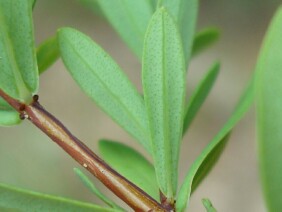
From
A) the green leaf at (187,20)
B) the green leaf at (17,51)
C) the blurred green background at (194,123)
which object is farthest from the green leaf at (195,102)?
the blurred green background at (194,123)

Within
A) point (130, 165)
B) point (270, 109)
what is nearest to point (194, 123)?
point (130, 165)

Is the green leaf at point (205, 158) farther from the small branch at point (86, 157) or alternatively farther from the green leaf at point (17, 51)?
the green leaf at point (17, 51)

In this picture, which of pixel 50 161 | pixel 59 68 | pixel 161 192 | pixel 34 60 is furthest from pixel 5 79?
pixel 59 68

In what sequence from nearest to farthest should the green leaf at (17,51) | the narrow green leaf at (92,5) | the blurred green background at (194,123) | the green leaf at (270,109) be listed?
1. the green leaf at (270,109)
2. the green leaf at (17,51)
3. the narrow green leaf at (92,5)
4. the blurred green background at (194,123)

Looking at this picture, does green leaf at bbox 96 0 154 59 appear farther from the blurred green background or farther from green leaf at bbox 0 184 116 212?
the blurred green background

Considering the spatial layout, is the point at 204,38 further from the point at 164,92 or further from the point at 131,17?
the point at 164,92

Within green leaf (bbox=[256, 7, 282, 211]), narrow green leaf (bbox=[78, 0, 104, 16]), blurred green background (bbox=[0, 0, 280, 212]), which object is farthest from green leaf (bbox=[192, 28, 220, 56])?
blurred green background (bbox=[0, 0, 280, 212])
